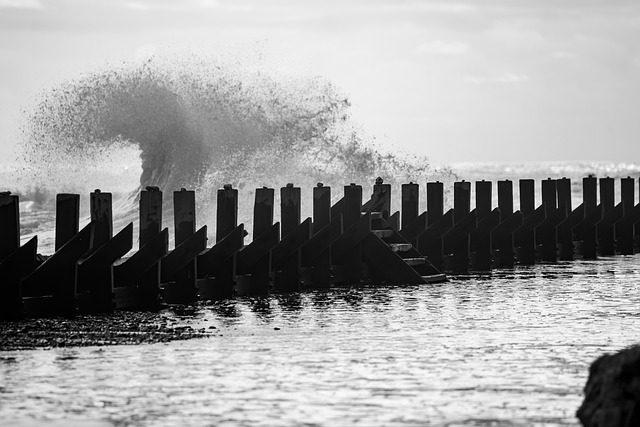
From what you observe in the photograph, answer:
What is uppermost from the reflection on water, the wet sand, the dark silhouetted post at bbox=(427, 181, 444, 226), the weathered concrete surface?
the dark silhouetted post at bbox=(427, 181, 444, 226)

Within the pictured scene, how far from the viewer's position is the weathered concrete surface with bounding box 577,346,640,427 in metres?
7.09

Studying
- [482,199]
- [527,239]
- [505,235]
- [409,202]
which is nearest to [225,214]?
[409,202]

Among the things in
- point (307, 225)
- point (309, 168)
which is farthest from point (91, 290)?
point (309, 168)

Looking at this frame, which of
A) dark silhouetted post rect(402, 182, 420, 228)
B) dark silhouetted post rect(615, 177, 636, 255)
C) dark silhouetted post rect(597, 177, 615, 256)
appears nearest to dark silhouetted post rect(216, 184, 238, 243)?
dark silhouetted post rect(402, 182, 420, 228)

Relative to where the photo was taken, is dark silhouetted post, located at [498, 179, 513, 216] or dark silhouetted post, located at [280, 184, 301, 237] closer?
dark silhouetted post, located at [280, 184, 301, 237]

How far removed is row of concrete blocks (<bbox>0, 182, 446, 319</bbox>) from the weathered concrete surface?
23.3ft

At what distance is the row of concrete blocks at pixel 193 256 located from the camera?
13266 mm

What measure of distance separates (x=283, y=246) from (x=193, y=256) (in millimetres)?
1893

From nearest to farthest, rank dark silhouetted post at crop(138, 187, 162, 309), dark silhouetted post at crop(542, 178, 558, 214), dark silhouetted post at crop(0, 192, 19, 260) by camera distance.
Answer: dark silhouetted post at crop(0, 192, 19, 260)
dark silhouetted post at crop(138, 187, 162, 309)
dark silhouetted post at crop(542, 178, 558, 214)

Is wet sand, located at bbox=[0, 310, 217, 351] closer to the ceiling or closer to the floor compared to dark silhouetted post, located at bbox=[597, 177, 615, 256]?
closer to the floor

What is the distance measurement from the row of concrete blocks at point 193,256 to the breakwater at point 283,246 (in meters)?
0.01

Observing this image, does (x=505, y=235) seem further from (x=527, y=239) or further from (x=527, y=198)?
(x=527, y=198)

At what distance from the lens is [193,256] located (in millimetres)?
14992

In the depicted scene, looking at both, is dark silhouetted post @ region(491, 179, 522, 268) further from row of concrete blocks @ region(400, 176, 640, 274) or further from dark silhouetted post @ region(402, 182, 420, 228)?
dark silhouetted post @ region(402, 182, 420, 228)
